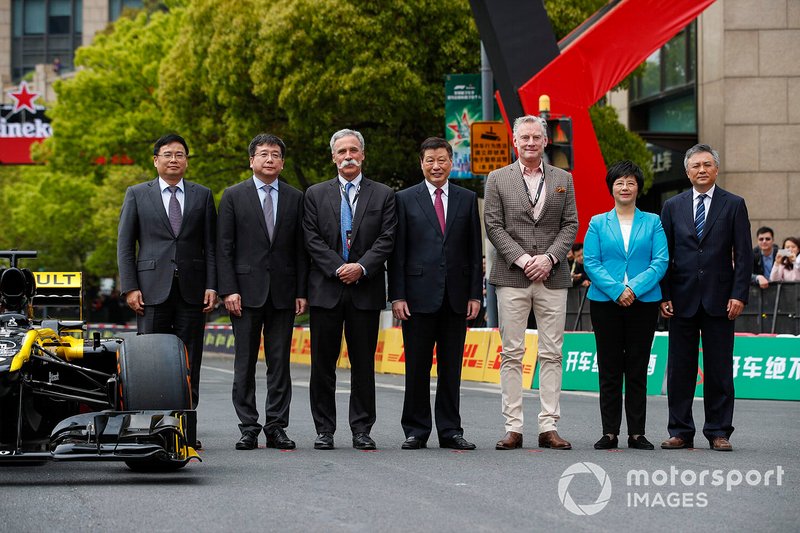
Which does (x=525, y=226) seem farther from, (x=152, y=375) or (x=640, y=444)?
(x=152, y=375)

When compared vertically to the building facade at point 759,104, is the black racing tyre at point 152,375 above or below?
below

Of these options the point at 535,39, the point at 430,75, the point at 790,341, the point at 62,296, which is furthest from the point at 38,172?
the point at 62,296

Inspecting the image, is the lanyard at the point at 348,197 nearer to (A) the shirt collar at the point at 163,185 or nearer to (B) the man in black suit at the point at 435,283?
(B) the man in black suit at the point at 435,283

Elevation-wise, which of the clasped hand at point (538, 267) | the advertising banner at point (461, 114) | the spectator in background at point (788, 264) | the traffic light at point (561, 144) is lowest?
the clasped hand at point (538, 267)

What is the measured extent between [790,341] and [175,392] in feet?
33.0

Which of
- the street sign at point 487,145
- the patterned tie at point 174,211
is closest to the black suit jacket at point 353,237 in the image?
the patterned tie at point 174,211

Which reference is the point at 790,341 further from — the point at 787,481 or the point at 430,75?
the point at 430,75

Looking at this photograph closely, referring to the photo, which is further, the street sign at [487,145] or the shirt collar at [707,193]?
the street sign at [487,145]

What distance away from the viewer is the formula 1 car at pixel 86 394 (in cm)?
826

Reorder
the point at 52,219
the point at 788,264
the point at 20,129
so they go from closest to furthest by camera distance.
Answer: the point at 788,264 → the point at 52,219 → the point at 20,129

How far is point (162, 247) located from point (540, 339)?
2.74 m

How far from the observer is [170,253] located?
407 inches

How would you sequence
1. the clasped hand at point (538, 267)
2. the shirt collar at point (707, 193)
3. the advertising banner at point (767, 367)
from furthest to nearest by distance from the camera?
the advertising banner at point (767, 367)
the shirt collar at point (707, 193)
the clasped hand at point (538, 267)

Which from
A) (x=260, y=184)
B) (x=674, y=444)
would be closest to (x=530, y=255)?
(x=674, y=444)
